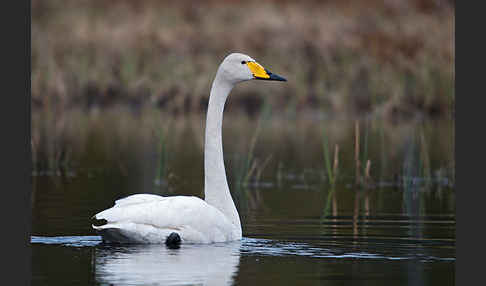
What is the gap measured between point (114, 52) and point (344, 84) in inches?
272

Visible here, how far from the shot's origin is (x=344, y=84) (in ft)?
91.9

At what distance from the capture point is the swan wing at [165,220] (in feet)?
31.6

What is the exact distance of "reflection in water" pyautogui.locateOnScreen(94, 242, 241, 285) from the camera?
27.0ft

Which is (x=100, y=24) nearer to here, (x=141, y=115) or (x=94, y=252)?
(x=141, y=115)

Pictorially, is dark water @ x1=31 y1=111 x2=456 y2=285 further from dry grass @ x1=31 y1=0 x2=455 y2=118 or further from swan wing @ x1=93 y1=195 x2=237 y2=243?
dry grass @ x1=31 y1=0 x2=455 y2=118

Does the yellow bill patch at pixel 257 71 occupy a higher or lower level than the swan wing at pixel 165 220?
higher

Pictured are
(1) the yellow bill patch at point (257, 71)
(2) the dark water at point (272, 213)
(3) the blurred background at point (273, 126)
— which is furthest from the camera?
(1) the yellow bill patch at point (257, 71)

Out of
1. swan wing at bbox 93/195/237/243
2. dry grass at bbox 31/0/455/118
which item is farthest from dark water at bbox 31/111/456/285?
dry grass at bbox 31/0/455/118

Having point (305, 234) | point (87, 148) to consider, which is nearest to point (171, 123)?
point (87, 148)

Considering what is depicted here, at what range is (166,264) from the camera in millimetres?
8867

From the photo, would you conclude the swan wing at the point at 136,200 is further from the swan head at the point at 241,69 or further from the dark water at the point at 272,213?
the swan head at the point at 241,69

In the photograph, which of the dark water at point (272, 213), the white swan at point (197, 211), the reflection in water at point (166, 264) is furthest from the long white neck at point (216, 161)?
the reflection in water at point (166, 264)

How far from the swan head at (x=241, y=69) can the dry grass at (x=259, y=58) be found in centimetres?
1441

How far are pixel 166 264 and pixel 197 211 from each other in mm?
1197
